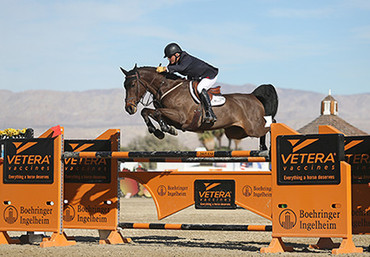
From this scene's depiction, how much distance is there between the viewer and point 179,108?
9531mm

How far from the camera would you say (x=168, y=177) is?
348 inches

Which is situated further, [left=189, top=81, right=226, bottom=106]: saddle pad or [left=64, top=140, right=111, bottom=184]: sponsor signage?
[left=189, top=81, right=226, bottom=106]: saddle pad

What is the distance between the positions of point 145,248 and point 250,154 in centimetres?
176

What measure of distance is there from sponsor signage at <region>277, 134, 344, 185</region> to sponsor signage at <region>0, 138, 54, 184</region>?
300 centimetres

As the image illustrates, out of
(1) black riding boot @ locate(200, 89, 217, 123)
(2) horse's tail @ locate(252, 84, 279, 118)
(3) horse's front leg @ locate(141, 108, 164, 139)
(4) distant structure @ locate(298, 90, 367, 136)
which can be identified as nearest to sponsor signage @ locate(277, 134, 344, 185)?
(1) black riding boot @ locate(200, 89, 217, 123)

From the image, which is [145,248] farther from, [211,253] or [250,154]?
[250,154]

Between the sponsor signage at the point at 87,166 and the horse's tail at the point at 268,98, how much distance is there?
8.31ft

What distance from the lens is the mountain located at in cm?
10606

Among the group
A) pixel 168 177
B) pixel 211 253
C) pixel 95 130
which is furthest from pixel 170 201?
pixel 95 130

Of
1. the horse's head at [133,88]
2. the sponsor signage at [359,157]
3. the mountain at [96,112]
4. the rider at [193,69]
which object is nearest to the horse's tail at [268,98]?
the rider at [193,69]

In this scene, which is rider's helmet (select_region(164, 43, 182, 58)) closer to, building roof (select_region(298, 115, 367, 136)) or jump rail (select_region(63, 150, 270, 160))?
jump rail (select_region(63, 150, 270, 160))

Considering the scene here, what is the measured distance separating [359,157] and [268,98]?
2.49 metres

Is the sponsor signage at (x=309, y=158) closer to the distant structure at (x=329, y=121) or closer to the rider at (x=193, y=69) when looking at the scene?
the rider at (x=193, y=69)

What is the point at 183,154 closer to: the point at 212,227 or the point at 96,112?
the point at 212,227
